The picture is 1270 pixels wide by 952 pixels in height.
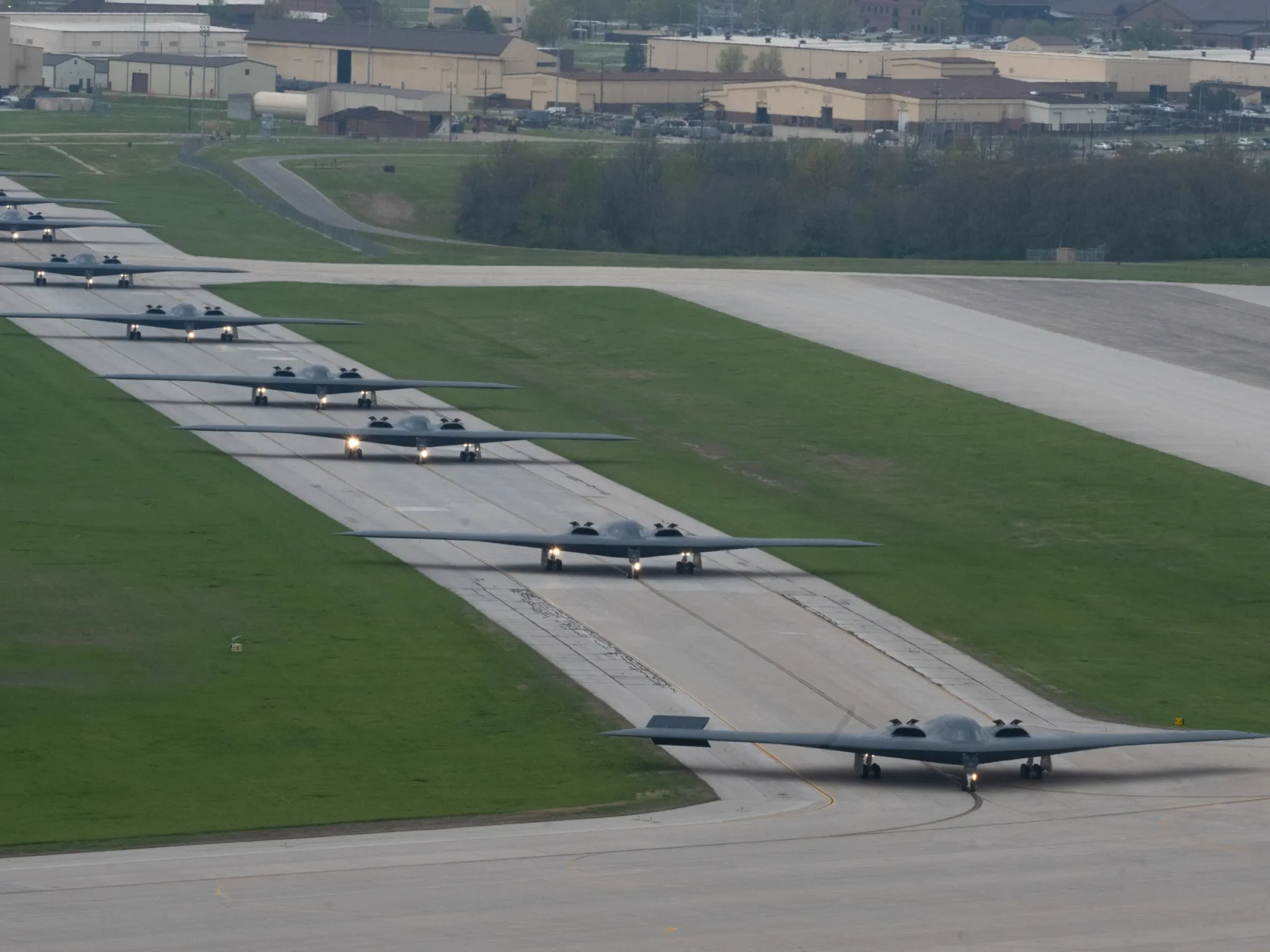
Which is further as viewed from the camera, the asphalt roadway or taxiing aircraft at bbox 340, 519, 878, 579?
taxiing aircraft at bbox 340, 519, 878, 579

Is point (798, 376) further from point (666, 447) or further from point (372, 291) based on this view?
point (372, 291)

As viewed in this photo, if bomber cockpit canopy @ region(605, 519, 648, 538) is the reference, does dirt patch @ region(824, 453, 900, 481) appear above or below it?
below

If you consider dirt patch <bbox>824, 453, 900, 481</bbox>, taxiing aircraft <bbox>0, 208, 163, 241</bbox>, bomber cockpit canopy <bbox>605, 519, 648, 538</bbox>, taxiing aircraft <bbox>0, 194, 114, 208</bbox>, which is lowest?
dirt patch <bbox>824, 453, 900, 481</bbox>

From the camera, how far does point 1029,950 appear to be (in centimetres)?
3591

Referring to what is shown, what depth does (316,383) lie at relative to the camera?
94.8 m

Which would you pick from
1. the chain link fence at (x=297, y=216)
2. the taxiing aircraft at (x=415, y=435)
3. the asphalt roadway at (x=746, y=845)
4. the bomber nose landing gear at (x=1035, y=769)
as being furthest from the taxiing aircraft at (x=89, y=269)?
the bomber nose landing gear at (x=1035, y=769)

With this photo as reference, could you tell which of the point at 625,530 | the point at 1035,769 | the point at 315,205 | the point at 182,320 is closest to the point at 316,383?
the point at 182,320

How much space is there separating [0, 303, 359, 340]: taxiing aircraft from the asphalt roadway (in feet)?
126

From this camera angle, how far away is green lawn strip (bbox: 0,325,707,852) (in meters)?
45.3

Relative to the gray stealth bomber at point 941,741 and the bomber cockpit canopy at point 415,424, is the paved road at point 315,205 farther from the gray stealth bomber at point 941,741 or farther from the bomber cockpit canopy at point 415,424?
the gray stealth bomber at point 941,741

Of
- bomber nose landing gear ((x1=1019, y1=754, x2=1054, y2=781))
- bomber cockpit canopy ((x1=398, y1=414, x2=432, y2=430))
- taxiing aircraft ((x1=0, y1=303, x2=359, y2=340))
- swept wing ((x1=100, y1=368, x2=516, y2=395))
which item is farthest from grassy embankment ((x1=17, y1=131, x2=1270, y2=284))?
bomber nose landing gear ((x1=1019, y1=754, x2=1054, y2=781))

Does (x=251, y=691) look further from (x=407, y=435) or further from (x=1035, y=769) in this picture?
(x=407, y=435)

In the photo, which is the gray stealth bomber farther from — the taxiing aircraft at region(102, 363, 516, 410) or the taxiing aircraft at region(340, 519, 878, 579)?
the taxiing aircraft at region(102, 363, 516, 410)

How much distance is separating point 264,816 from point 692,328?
8141cm
